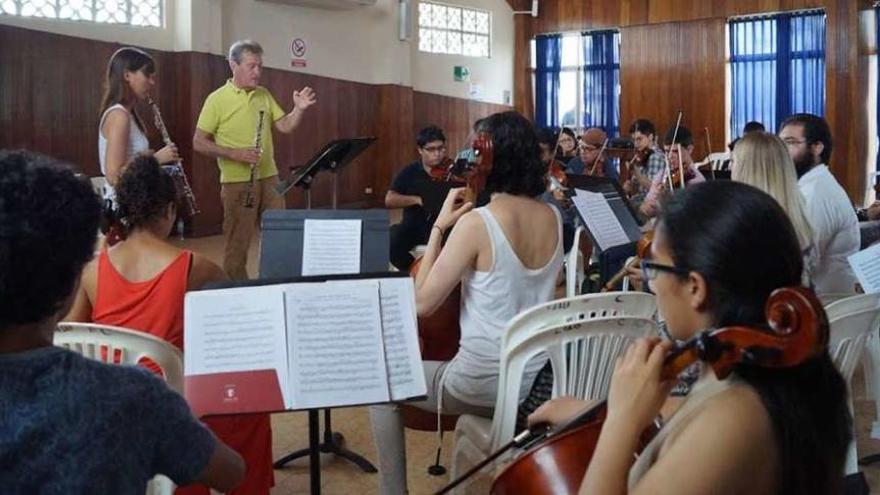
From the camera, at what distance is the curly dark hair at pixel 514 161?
270 cm

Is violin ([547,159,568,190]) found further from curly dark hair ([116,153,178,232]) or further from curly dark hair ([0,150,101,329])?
curly dark hair ([0,150,101,329])

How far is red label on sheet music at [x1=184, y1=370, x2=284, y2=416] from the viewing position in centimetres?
175

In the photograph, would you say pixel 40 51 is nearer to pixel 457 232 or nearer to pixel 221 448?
pixel 457 232

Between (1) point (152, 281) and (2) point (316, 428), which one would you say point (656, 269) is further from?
(1) point (152, 281)

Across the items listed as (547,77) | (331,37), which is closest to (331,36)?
(331,37)

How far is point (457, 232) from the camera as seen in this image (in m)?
2.53

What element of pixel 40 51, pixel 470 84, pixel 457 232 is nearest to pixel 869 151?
pixel 470 84

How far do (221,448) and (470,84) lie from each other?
1224cm

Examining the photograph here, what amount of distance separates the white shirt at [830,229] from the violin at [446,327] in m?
1.49

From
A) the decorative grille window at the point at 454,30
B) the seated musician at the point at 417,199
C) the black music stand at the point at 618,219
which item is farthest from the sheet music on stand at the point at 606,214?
the decorative grille window at the point at 454,30

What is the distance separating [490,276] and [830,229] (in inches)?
67.1

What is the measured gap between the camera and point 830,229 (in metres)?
3.51

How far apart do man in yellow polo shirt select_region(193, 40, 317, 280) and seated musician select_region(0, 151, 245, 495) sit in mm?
3668

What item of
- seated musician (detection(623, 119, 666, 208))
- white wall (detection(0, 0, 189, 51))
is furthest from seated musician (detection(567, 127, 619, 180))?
white wall (detection(0, 0, 189, 51))
